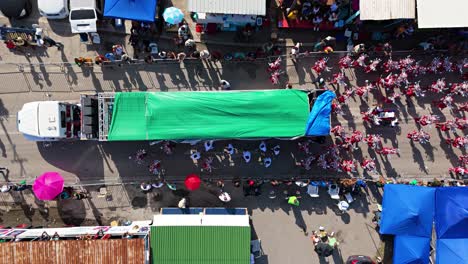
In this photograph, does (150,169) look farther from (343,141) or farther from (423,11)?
(423,11)

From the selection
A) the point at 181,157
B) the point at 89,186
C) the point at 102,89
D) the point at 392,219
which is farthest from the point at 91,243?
the point at 392,219

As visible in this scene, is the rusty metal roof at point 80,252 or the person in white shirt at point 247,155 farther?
the person in white shirt at point 247,155

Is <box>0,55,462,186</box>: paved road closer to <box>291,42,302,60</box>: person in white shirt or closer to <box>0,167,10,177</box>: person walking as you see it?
<box>0,167,10,177</box>: person walking

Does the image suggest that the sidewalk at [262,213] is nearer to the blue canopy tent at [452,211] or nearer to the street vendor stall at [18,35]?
the blue canopy tent at [452,211]

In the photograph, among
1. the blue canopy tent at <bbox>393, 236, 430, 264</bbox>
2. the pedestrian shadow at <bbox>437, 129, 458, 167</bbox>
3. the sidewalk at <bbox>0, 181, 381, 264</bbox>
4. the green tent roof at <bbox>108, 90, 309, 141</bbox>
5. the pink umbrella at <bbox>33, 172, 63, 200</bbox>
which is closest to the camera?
the green tent roof at <bbox>108, 90, 309, 141</bbox>

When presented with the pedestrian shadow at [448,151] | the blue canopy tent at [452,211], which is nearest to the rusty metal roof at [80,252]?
the blue canopy tent at [452,211]

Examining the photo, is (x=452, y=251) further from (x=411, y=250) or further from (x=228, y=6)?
(x=228, y=6)

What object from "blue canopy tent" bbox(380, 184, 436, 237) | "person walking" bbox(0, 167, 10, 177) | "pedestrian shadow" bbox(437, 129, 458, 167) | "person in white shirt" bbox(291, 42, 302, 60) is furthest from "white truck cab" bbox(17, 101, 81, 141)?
"pedestrian shadow" bbox(437, 129, 458, 167)

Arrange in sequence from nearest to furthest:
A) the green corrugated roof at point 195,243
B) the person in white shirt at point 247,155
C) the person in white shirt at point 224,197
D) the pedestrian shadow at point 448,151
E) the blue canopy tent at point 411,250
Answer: the green corrugated roof at point 195,243
the blue canopy tent at point 411,250
the person in white shirt at point 224,197
the person in white shirt at point 247,155
the pedestrian shadow at point 448,151

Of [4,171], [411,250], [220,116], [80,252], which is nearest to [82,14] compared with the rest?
[220,116]
